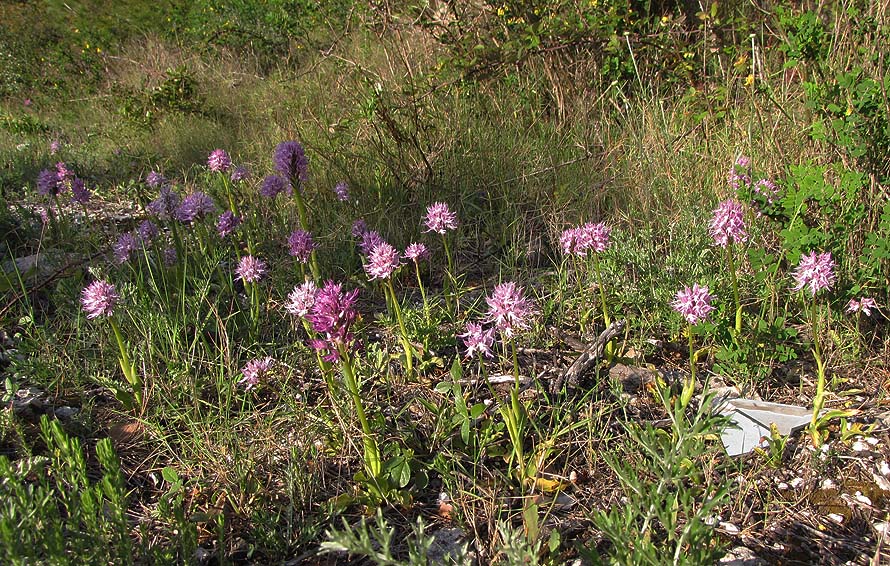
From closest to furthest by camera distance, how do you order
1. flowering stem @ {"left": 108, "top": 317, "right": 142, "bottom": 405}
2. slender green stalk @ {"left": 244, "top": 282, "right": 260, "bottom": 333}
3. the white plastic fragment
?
the white plastic fragment → flowering stem @ {"left": 108, "top": 317, "right": 142, "bottom": 405} → slender green stalk @ {"left": 244, "top": 282, "right": 260, "bottom": 333}

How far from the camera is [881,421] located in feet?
6.88

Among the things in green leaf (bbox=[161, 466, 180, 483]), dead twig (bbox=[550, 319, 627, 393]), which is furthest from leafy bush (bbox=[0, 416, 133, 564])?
dead twig (bbox=[550, 319, 627, 393])

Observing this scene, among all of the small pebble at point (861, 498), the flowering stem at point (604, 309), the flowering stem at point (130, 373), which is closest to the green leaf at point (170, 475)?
the flowering stem at point (130, 373)

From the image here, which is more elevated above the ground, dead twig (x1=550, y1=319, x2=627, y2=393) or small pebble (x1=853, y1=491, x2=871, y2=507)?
dead twig (x1=550, y1=319, x2=627, y2=393)

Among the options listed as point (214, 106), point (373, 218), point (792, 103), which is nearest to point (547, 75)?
point (792, 103)

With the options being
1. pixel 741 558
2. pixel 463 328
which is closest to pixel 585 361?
pixel 463 328

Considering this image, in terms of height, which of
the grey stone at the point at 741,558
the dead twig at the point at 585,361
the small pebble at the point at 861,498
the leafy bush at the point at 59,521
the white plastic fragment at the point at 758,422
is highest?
the leafy bush at the point at 59,521

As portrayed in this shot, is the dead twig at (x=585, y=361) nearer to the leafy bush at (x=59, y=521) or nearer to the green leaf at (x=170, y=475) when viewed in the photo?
the green leaf at (x=170, y=475)

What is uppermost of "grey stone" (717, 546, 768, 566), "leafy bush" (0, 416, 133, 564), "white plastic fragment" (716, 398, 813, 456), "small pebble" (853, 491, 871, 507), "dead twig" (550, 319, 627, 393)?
"leafy bush" (0, 416, 133, 564)

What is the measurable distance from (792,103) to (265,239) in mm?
3198

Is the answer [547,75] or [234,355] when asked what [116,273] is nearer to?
[234,355]

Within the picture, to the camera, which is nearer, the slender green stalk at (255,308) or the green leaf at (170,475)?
the green leaf at (170,475)

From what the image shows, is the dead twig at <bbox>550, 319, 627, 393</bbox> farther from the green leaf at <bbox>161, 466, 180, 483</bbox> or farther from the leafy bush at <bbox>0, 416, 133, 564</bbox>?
the leafy bush at <bbox>0, 416, 133, 564</bbox>

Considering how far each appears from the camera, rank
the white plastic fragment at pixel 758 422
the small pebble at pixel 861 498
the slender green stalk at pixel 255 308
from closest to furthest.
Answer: the small pebble at pixel 861 498 < the white plastic fragment at pixel 758 422 < the slender green stalk at pixel 255 308
